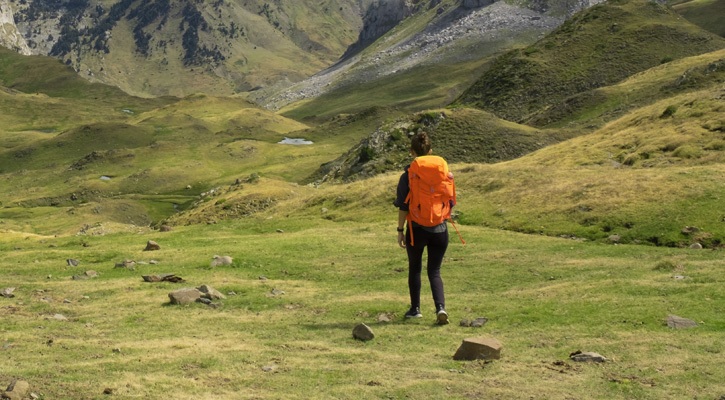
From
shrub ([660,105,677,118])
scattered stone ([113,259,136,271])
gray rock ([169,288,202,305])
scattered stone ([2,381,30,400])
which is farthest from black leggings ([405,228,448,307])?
shrub ([660,105,677,118])

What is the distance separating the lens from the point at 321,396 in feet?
36.8

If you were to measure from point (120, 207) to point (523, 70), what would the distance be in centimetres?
7660

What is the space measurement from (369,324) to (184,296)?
6.71 meters

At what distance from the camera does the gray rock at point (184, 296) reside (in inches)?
804

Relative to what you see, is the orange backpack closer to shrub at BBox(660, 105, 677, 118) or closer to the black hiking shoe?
the black hiking shoe

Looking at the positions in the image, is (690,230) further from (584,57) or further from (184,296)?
(584,57)

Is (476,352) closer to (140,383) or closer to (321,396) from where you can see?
(321,396)

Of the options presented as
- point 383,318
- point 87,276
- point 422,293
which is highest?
point 383,318

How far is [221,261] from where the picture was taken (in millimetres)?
30062

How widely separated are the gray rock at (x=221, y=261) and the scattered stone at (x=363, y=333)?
49.7ft

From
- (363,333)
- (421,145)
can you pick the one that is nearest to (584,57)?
(421,145)

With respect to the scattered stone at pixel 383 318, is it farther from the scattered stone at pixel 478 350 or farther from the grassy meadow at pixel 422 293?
the scattered stone at pixel 478 350

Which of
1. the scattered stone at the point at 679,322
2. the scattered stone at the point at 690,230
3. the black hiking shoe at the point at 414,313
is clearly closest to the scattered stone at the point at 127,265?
the black hiking shoe at the point at 414,313

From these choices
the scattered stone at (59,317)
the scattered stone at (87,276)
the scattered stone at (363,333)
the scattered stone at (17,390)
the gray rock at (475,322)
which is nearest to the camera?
the scattered stone at (17,390)
